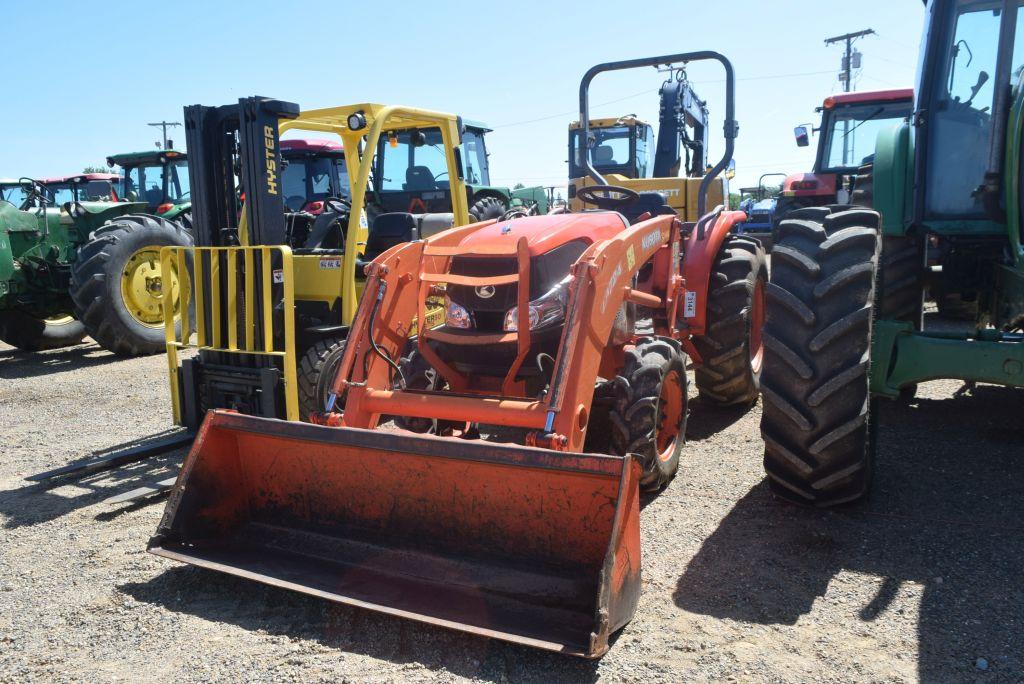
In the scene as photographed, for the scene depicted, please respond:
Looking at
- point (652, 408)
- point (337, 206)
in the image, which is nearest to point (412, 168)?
point (337, 206)

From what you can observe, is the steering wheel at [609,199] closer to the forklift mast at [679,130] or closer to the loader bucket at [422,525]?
the loader bucket at [422,525]

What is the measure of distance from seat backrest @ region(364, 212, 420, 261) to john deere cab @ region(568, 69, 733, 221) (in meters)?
1.45

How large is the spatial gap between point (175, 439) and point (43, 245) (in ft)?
18.3

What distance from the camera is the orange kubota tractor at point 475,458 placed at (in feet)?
9.09

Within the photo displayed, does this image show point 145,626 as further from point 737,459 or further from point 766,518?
point 737,459

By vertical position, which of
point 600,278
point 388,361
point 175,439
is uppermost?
point 600,278

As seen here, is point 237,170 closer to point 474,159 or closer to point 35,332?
point 35,332

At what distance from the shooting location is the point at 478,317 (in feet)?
13.2

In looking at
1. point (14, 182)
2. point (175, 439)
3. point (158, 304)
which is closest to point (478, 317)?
point (175, 439)

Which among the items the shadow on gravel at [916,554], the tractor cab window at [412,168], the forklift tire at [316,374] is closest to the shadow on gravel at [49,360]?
the tractor cab window at [412,168]

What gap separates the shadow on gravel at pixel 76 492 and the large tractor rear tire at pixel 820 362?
133 inches

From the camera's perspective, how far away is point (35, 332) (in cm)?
984

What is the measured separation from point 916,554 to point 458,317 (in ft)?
7.72

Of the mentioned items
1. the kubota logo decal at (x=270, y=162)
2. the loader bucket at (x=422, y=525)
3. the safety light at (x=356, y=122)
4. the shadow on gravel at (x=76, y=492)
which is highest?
the safety light at (x=356, y=122)
